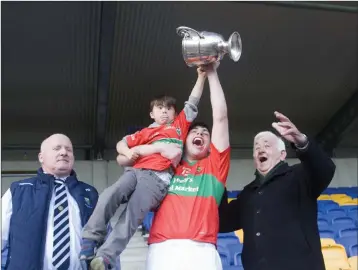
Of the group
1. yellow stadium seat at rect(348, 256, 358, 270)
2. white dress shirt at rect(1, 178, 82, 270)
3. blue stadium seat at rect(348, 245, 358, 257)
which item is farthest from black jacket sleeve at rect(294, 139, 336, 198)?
blue stadium seat at rect(348, 245, 358, 257)

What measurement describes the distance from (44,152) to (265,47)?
15.3 feet

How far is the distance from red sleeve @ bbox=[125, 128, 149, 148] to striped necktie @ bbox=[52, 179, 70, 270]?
1.21 ft

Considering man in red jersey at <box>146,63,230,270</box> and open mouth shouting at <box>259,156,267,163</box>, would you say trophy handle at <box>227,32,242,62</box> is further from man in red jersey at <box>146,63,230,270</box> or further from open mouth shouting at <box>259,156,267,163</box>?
open mouth shouting at <box>259,156,267,163</box>

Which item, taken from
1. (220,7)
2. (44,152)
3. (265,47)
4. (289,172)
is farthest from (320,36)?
(44,152)

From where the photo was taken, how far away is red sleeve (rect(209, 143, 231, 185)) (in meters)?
1.90

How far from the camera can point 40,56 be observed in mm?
5906

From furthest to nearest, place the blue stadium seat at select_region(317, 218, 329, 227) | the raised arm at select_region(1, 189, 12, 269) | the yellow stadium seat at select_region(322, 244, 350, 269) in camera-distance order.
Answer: the blue stadium seat at select_region(317, 218, 329, 227) < the yellow stadium seat at select_region(322, 244, 350, 269) < the raised arm at select_region(1, 189, 12, 269)

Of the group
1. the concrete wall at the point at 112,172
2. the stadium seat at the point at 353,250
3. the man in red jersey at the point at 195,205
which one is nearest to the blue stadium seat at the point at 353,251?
the stadium seat at the point at 353,250

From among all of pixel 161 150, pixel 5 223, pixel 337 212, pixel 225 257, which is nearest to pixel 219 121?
pixel 161 150

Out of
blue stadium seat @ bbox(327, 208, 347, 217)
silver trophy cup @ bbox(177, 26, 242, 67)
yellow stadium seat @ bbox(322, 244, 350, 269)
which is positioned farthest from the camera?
blue stadium seat @ bbox(327, 208, 347, 217)

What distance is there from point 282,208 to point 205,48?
0.71 meters

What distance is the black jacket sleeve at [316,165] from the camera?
1861 millimetres

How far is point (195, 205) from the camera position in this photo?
1.82 m

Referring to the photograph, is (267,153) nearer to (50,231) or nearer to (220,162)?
(220,162)
